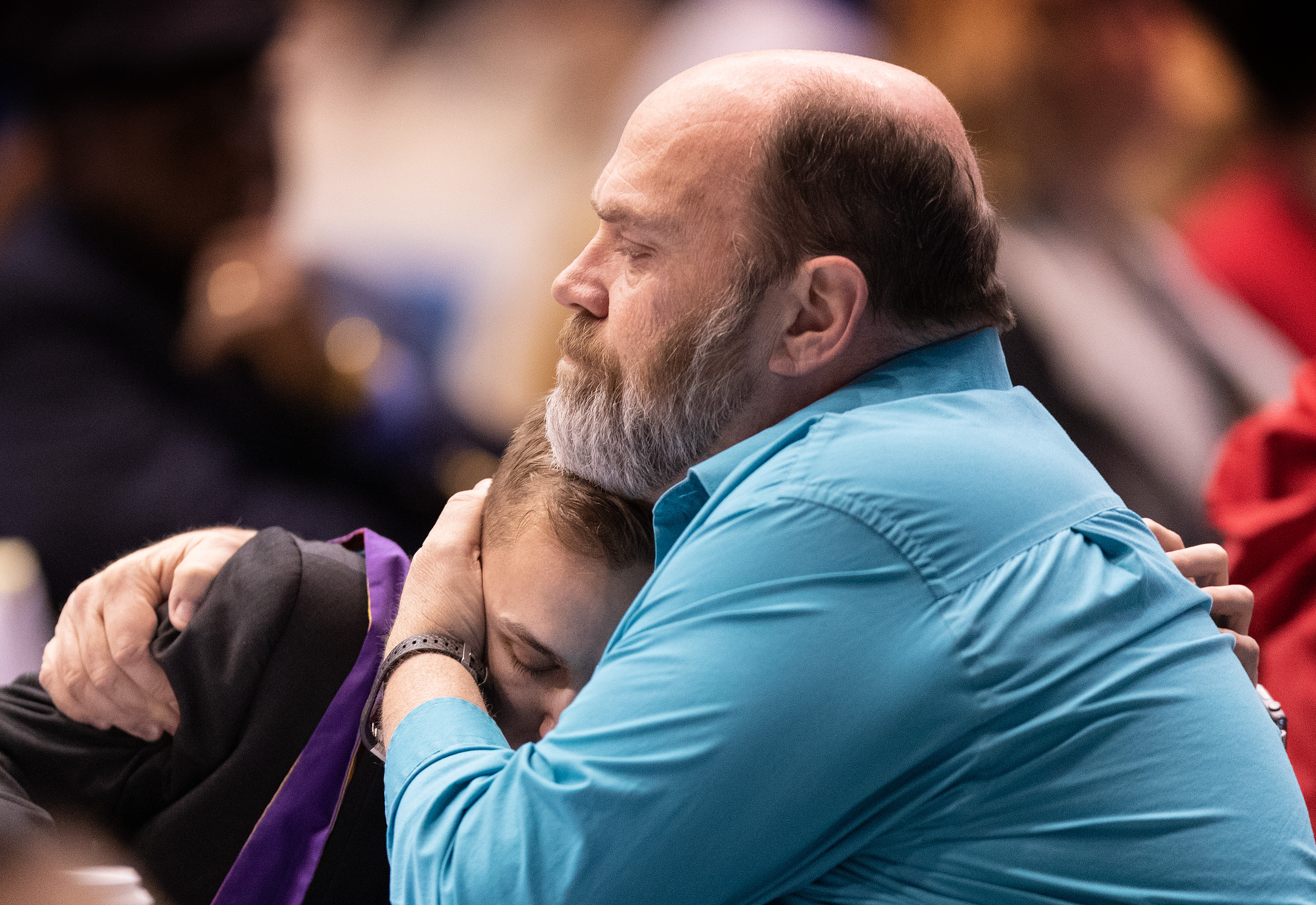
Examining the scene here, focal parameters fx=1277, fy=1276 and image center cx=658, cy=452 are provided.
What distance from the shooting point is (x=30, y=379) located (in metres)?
2.86

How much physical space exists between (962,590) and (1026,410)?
0.29m

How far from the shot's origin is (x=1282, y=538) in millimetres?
2062

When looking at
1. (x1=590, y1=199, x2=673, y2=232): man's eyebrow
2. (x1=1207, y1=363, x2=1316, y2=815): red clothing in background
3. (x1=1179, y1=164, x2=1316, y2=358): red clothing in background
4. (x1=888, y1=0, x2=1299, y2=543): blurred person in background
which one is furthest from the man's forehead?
(x1=1179, y1=164, x2=1316, y2=358): red clothing in background

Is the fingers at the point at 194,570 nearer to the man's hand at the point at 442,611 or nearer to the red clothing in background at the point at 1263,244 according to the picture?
the man's hand at the point at 442,611

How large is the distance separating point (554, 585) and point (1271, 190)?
3.79 metres

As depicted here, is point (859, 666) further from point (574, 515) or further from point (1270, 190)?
point (1270, 190)

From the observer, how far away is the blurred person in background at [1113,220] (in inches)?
154

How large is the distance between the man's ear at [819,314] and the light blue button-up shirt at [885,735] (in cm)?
15

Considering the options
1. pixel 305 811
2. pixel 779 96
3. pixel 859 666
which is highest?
pixel 779 96

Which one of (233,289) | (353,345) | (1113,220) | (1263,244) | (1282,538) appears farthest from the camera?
(1263,244)

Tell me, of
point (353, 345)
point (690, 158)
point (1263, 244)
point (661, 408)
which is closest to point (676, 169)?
point (690, 158)

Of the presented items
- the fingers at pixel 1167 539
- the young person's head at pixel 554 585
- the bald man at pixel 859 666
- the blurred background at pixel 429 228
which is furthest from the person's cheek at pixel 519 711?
the blurred background at pixel 429 228

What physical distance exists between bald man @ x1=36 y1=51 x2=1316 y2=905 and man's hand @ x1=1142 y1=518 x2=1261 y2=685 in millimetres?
169

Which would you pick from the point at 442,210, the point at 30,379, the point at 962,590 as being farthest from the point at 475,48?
A: the point at 962,590
